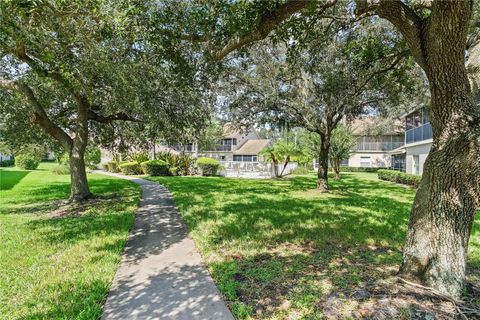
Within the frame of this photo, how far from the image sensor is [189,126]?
10.8m

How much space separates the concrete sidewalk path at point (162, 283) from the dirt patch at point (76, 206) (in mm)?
3433

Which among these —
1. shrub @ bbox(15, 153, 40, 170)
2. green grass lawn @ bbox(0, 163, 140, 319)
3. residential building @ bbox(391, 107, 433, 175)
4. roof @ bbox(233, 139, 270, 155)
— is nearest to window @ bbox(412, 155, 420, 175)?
residential building @ bbox(391, 107, 433, 175)

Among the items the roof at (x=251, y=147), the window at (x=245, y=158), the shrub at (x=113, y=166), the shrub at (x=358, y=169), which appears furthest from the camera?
the roof at (x=251, y=147)

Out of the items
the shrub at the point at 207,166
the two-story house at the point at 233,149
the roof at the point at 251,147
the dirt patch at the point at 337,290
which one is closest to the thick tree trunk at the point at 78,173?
the dirt patch at the point at 337,290

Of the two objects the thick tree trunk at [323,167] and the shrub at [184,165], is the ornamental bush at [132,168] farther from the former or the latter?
the thick tree trunk at [323,167]

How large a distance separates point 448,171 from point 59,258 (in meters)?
6.28

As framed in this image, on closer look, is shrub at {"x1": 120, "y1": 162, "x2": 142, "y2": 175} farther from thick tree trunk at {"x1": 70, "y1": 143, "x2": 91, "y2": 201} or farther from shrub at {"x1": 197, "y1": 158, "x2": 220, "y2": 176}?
thick tree trunk at {"x1": 70, "y1": 143, "x2": 91, "y2": 201}

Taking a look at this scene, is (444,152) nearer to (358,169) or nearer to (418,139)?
(418,139)

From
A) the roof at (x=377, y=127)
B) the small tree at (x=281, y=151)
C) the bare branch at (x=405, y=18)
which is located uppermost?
the roof at (x=377, y=127)

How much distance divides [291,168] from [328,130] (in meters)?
17.1

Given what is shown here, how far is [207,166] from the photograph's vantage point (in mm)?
26719

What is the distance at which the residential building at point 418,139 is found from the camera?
19891 mm

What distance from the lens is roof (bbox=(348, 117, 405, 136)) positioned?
1399 inches

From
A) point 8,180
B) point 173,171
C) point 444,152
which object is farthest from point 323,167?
point 8,180
